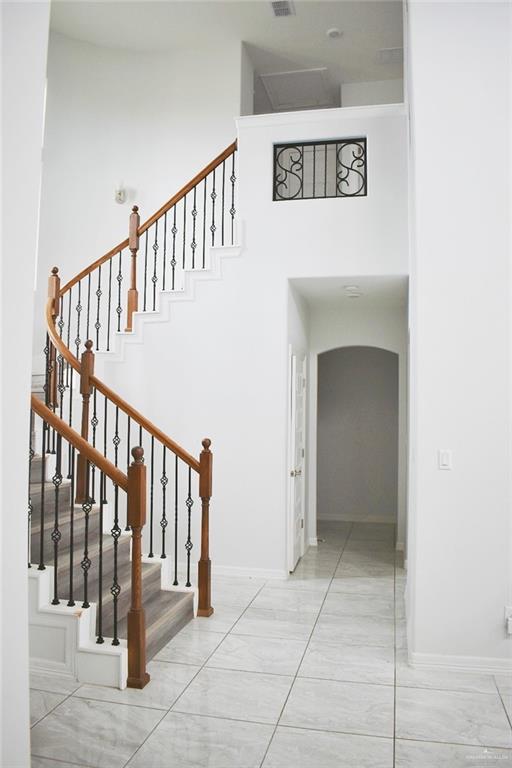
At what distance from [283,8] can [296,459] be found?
5.24 m

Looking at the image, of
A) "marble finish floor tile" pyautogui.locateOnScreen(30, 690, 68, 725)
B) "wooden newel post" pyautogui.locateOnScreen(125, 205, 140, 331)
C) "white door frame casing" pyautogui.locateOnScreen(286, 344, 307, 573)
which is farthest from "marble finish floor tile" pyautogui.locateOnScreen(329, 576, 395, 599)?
"wooden newel post" pyautogui.locateOnScreen(125, 205, 140, 331)

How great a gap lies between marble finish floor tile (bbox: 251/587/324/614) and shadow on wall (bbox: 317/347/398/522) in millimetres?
3738

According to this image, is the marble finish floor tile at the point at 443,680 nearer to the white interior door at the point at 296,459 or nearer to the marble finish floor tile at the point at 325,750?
the marble finish floor tile at the point at 325,750

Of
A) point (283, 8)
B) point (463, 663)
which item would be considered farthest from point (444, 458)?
point (283, 8)

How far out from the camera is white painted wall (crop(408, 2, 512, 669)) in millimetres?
3830

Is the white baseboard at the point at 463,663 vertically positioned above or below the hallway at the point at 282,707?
above

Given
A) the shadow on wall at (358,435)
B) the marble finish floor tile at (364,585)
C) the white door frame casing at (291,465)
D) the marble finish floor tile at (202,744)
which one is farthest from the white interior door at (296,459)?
the marble finish floor tile at (202,744)

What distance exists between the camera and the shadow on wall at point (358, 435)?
29.9 ft

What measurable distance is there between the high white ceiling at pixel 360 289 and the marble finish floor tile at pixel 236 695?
3.68 metres

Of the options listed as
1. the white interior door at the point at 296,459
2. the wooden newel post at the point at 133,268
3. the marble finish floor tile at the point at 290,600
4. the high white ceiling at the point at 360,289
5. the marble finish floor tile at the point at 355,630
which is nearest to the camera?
the marble finish floor tile at the point at 355,630

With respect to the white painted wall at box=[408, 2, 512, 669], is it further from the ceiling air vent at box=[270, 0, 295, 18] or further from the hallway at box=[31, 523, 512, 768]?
the ceiling air vent at box=[270, 0, 295, 18]

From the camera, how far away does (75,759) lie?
2818mm

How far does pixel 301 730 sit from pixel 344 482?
6.26 m

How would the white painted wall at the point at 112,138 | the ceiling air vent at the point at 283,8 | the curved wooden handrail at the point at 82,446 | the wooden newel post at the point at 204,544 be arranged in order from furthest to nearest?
the white painted wall at the point at 112,138
the ceiling air vent at the point at 283,8
the wooden newel post at the point at 204,544
the curved wooden handrail at the point at 82,446
